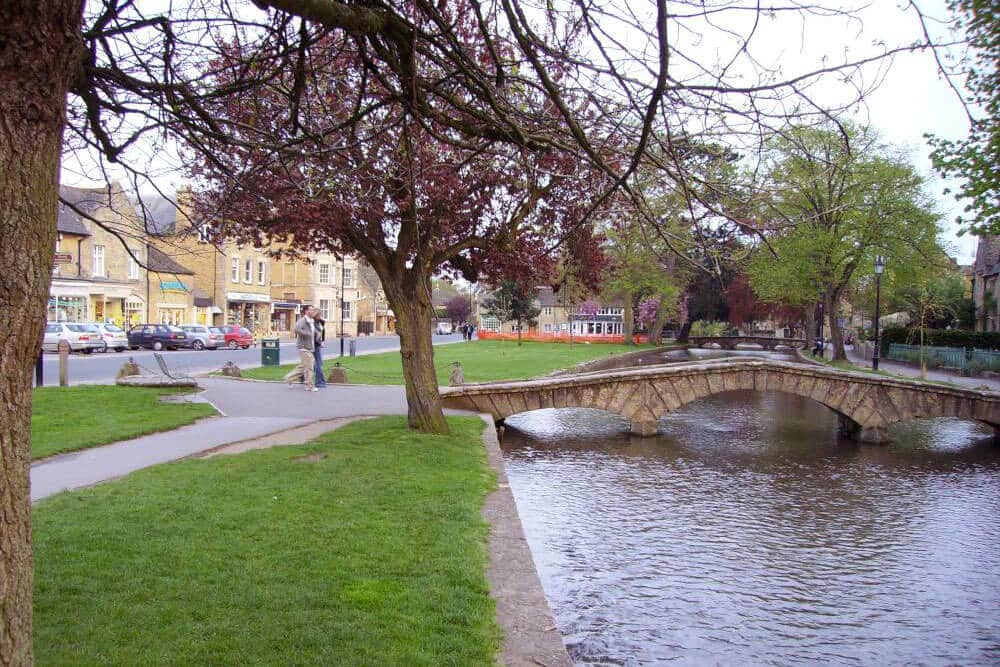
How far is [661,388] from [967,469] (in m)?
6.58

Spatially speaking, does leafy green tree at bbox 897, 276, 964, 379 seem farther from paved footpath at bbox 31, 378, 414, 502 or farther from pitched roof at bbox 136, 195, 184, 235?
pitched roof at bbox 136, 195, 184, 235

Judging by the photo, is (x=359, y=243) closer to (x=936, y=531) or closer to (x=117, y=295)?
(x=936, y=531)

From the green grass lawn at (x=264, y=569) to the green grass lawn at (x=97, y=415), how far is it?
8.90 feet

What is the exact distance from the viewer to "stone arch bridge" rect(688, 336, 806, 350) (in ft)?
213

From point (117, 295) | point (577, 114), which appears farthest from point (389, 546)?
point (117, 295)

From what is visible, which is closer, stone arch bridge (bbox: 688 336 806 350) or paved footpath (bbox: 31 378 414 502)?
paved footpath (bbox: 31 378 414 502)

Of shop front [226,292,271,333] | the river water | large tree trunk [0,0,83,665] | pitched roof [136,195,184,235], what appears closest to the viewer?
large tree trunk [0,0,83,665]

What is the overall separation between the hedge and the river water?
20927 millimetres

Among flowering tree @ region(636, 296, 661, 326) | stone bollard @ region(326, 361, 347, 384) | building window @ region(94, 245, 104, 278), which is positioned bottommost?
stone bollard @ region(326, 361, 347, 384)

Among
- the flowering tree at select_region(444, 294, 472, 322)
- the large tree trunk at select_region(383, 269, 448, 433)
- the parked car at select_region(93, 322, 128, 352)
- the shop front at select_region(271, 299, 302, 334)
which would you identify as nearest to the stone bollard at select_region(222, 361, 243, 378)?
the large tree trunk at select_region(383, 269, 448, 433)

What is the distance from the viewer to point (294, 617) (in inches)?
187

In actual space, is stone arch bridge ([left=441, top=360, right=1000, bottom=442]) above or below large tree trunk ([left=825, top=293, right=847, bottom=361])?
below

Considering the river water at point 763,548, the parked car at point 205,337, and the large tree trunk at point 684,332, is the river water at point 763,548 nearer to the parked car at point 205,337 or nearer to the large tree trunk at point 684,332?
the parked car at point 205,337

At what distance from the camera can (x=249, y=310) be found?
63.9m
